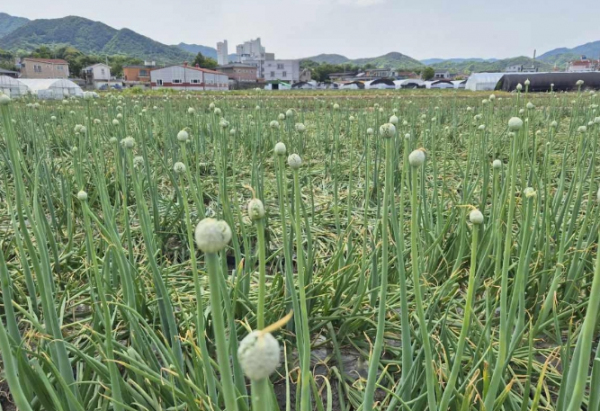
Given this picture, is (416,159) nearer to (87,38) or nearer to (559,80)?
(559,80)

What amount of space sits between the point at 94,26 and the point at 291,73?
428ft

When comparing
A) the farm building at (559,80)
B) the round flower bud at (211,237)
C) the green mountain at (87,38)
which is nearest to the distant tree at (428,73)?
the farm building at (559,80)

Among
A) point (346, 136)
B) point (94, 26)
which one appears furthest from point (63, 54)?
point (94, 26)

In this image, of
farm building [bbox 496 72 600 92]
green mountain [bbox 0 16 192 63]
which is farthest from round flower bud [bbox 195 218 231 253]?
green mountain [bbox 0 16 192 63]

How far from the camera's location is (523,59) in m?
179

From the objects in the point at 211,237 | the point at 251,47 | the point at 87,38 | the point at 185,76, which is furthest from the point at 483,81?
the point at 87,38

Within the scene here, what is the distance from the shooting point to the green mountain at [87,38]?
162 metres

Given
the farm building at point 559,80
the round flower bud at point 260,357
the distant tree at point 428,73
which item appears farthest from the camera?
the distant tree at point 428,73

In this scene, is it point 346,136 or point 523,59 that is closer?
point 346,136

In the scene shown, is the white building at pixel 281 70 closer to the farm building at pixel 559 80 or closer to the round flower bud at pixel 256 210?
the farm building at pixel 559 80

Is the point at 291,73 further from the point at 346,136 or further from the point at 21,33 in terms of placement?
the point at 21,33

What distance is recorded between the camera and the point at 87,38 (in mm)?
170250

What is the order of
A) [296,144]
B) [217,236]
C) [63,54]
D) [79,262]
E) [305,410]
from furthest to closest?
[63,54] → [296,144] → [79,262] → [305,410] → [217,236]

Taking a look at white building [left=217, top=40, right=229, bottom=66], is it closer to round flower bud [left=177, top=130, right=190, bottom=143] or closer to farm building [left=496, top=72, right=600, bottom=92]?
farm building [left=496, top=72, right=600, bottom=92]
